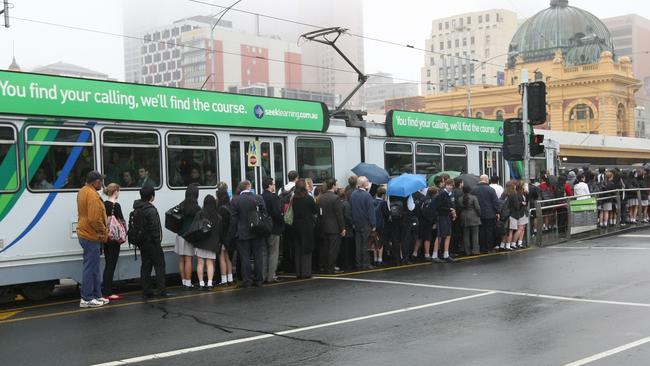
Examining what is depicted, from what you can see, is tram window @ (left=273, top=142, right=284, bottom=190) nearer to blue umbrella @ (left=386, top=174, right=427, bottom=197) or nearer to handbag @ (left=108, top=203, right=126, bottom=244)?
blue umbrella @ (left=386, top=174, right=427, bottom=197)

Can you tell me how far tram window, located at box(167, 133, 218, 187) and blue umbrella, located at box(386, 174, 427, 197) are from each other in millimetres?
3667

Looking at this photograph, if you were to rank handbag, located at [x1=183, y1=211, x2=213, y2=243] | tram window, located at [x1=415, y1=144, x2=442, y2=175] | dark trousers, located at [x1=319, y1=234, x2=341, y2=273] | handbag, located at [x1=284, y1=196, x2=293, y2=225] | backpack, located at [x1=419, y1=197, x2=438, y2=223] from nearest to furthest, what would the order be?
handbag, located at [x1=183, y1=211, x2=213, y2=243]
handbag, located at [x1=284, y1=196, x2=293, y2=225]
dark trousers, located at [x1=319, y1=234, x2=341, y2=273]
backpack, located at [x1=419, y1=197, x2=438, y2=223]
tram window, located at [x1=415, y1=144, x2=442, y2=175]

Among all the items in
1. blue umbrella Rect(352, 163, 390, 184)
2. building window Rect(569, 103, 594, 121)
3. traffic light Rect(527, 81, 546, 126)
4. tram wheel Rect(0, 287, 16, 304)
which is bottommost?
tram wheel Rect(0, 287, 16, 304)

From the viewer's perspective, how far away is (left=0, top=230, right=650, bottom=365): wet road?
691 centimetres

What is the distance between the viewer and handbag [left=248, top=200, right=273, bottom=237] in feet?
38.9

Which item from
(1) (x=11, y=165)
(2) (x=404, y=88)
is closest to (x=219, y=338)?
(1) (x=11, y=165)

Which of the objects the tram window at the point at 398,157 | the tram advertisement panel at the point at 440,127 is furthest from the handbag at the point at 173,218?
the tram advertisement panel at the point at 440,127

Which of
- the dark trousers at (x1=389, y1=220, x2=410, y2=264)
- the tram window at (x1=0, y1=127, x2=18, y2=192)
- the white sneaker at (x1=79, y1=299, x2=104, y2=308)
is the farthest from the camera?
Answer: the dark trousers at (x1=389, y1=220, x2=410, y2=264)

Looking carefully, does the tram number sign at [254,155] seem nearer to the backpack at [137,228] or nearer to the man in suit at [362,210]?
the man in suit at [362,210]

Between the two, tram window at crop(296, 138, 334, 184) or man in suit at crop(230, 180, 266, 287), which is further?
tram window at crop(296, 138, 334, 184)

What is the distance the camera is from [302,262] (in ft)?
42.1

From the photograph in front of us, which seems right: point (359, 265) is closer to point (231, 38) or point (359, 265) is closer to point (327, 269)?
point (327, 269)

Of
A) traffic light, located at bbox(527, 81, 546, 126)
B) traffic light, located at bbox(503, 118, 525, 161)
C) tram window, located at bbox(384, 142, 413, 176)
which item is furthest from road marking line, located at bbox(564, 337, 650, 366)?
traffic light, located at bbox(527, 81, 546, 126)

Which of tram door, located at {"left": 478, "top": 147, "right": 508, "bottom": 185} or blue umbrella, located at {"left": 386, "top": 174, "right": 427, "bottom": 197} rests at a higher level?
tram door, located at {"left": 478, "top": 147, "right": 508, "bottom": 185}
